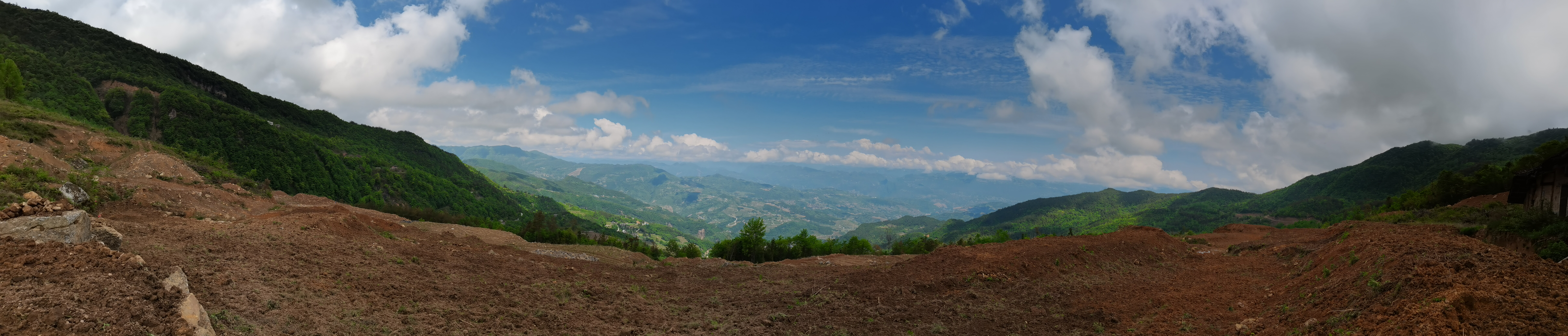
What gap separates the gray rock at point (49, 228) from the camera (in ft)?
31.3

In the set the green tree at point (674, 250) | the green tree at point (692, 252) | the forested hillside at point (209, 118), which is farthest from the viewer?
the forested hillside at point (209, 118)

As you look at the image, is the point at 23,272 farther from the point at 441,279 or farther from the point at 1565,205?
the point at 1565,205

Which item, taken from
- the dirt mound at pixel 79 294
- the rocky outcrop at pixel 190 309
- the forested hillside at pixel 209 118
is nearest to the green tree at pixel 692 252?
the forested hillside at pixel 209 118

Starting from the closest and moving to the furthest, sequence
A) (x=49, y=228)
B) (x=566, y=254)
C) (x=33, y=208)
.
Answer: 1. (x=49, y=228)
2. (x=33, y=208)
3. (x=566, y=254)

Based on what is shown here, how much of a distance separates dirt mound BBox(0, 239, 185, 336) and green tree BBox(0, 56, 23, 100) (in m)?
66.5

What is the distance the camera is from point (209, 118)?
72.5 metres

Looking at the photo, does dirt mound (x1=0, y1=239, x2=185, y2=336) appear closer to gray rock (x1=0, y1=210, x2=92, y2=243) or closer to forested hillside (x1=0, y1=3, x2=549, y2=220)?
gray rock (x1=0, y1=210, x2=92, y2=243)

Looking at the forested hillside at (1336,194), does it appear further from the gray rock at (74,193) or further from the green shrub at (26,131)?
the green shrub at (26,131)

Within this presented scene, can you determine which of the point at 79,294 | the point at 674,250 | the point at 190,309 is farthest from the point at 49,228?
the point at 674,250

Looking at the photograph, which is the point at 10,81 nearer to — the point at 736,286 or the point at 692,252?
the point at 692,252

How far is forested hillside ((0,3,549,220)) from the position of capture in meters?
63.8

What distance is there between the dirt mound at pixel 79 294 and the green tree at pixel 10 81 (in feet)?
218

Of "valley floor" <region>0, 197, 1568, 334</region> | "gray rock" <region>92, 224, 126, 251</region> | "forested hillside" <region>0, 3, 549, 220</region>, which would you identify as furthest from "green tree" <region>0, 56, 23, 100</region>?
"gray rock" <region>92, 224, 126, 251</region>

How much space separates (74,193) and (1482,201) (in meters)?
78.2
